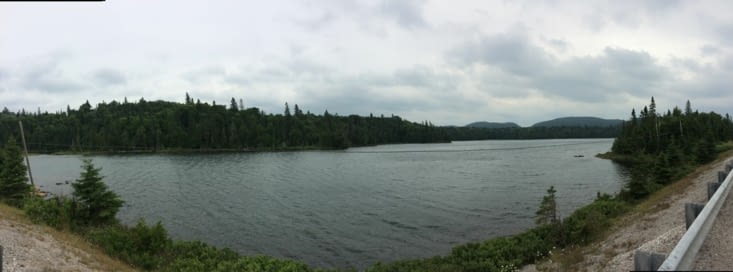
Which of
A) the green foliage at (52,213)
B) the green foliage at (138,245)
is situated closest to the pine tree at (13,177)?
the green foliage at (52,213)

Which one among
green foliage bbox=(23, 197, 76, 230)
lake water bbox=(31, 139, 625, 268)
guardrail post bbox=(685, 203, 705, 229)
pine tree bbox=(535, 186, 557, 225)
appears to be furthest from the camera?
lake water bbox=(31, 139, 625, 268)

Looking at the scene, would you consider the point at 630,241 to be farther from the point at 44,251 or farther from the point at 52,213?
the point at 52,213

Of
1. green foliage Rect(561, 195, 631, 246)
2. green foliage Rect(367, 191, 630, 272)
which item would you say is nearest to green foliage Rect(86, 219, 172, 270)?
green foliage Rect(367, 191, 630, 272)

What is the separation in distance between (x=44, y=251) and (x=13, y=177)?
21.5 m

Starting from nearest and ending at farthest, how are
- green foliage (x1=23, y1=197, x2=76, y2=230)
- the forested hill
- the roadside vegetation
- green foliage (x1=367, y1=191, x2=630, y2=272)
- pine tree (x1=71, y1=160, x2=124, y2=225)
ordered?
green foliage (x1=367, y1=191, x2=630, y2=272)
the roadside vegetation
green foliage (x1=23, y1=197, x2=76, y2=230)
pine tree (x1=71, y1=160, x2=124, y2=225)
the forested hill

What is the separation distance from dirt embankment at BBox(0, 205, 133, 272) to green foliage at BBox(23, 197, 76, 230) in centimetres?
133

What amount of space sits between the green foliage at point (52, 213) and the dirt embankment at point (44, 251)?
1.33 metres

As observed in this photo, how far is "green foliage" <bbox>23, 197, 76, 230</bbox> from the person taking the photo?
67.7ft

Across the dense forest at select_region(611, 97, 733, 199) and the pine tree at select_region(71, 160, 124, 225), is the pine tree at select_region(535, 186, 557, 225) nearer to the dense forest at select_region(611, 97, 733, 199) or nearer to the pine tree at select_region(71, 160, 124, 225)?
the dense forest at select_region(611, 97, 733, 199)

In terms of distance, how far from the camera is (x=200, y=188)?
49.5m

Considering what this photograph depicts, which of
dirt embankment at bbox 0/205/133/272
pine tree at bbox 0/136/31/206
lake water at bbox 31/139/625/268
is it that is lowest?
lake water at bbox 31/139/625/268

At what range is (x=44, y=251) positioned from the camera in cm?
1423

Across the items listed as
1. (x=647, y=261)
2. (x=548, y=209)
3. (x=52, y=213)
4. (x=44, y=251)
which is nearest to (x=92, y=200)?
(x=52, y=213)

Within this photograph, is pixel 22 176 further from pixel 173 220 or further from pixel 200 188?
pixel 200 188
